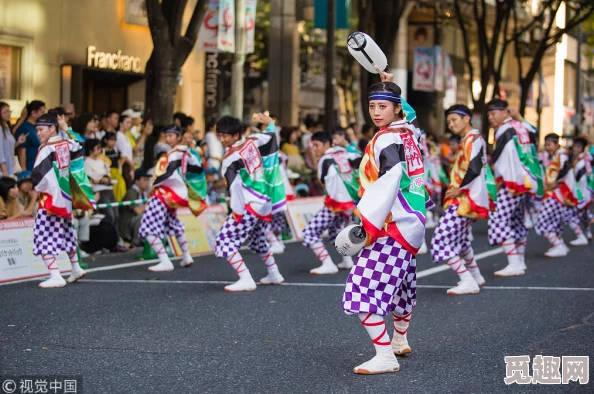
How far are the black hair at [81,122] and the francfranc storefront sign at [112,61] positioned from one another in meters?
6.34

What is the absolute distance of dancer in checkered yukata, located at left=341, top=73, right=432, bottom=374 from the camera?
255 inches

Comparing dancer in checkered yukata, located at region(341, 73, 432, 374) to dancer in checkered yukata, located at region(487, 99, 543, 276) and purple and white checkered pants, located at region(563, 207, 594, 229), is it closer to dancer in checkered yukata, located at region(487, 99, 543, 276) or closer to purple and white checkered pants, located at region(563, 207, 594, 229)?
dancer in checkered yukata, located at region(487, 99, 543, 276)

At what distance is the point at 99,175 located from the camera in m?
13.5

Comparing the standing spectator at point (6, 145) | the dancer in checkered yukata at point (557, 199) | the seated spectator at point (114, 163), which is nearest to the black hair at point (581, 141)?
the dancer in checkered yukata at point (557, 199)

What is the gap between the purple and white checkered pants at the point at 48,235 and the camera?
10.4m

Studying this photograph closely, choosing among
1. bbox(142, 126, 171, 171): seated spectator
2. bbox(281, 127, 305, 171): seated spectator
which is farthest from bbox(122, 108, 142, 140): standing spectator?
bbox(281, 127, 305, 171): seated spectator

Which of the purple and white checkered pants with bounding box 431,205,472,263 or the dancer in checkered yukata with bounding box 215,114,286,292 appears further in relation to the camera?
the dancer in checkered yukata with bounding box 215,114,286,292

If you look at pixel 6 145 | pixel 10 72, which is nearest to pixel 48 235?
pixel 6 145

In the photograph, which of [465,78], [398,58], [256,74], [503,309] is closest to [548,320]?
[503,309]

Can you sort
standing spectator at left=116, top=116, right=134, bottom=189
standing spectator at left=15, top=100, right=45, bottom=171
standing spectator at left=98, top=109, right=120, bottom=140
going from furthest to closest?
standing spectator at left=98, top=109, right=120, bottom=140, standing spectator at left=116, top=116, right=134, bottom=189, standing spectator at left=15, top=100, right=45, bottom=171

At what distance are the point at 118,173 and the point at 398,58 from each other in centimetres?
2356

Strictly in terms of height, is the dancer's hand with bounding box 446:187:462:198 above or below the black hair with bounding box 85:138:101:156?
below

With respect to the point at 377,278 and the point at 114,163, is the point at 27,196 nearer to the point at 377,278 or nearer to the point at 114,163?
the point at 114,163

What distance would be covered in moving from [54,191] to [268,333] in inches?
136
